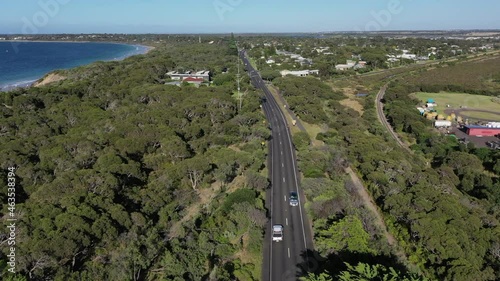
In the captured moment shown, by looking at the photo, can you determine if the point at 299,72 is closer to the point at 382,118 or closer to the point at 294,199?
the point at 382,118

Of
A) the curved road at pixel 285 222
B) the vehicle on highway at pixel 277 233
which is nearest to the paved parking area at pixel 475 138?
the curved road at pixel 285 222

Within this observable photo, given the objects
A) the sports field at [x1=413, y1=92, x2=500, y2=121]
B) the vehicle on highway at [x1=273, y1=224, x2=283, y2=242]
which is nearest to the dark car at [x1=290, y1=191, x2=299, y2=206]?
the vehicle on highway at [x1=273, y1=224, x2=283, y2=242]

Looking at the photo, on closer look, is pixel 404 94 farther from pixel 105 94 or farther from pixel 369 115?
pixel 105 94

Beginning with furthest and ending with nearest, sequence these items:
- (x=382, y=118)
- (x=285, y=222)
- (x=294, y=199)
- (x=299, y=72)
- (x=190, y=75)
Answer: (x=299, y=72) < (x=190, y=75) < (x=382, y=118) < (x=294, y=199) < (x=285, y=222)

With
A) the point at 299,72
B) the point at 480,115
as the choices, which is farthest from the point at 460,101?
the point at 299,72

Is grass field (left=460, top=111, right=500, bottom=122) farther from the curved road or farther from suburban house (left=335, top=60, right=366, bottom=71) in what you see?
suburban house (left=335, top=60, right=366, bottom=71)
